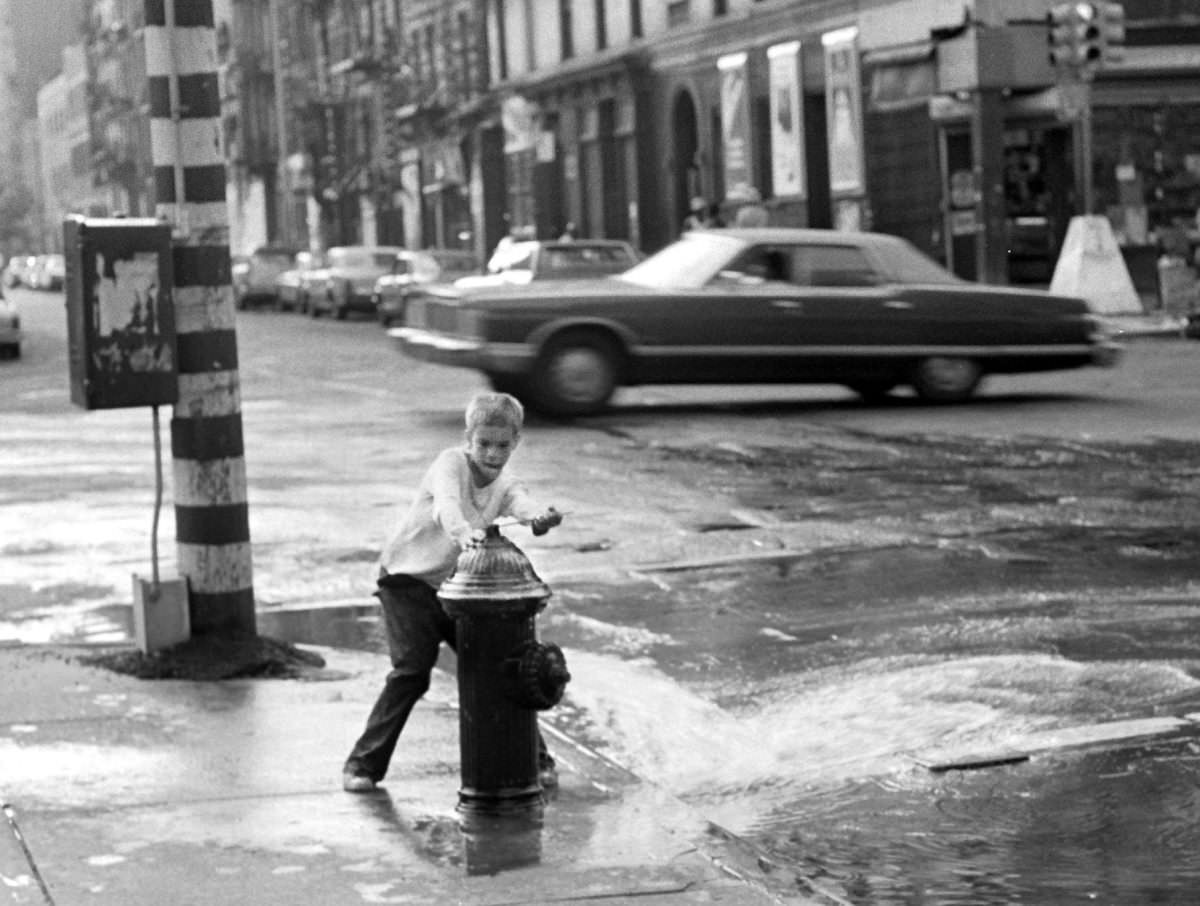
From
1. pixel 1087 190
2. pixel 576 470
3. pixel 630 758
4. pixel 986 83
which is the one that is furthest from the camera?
pixel 986 83

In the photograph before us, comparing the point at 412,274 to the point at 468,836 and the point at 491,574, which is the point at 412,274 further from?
the point at 468,836

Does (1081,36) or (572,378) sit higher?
(1081,36)

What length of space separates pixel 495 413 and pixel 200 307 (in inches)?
119

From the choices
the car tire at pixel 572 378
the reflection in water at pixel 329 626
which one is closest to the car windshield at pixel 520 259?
the car tire at pixel 572 378

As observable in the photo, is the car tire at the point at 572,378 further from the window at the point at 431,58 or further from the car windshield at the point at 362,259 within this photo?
the window at the point at 431,58

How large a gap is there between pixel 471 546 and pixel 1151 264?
115 feet

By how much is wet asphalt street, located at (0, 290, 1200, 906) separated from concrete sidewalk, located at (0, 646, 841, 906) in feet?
1.24

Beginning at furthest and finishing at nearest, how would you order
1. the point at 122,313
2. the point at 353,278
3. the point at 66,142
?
1. the point at 66,142
2. the point at 353,278
3. the point at 122,313

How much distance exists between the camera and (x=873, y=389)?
22.8 m

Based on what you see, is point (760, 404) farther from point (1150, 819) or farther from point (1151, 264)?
point (1151, 264)

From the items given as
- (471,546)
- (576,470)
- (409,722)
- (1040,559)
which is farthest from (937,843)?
(576,470)

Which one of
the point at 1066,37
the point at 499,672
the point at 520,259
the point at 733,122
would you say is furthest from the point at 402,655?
the point at 733,122

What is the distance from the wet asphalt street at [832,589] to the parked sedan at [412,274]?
72.9 feet

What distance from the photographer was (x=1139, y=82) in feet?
133
